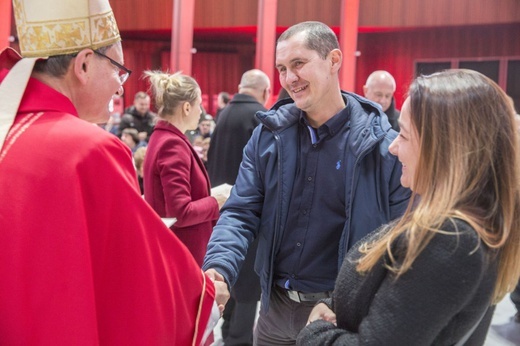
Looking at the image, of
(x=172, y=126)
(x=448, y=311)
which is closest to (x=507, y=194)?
(x=448, y=311)

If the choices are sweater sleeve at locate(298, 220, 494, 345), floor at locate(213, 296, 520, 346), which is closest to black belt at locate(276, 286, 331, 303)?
sweater sleeve at locate(298, 220, 494, 345)

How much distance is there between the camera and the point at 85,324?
3.91ft

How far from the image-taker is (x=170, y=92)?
282 cm

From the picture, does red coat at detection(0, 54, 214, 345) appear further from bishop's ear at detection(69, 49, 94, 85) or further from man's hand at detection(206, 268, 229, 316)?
man's hand at detection(206, 268, 229, 316)

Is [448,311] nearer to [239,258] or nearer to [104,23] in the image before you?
[239,258]

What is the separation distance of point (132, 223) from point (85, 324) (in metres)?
0.22

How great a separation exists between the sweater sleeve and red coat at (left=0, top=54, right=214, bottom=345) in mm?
497

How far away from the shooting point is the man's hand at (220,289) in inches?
62.9

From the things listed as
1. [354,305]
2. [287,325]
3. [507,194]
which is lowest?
→ [287,325]

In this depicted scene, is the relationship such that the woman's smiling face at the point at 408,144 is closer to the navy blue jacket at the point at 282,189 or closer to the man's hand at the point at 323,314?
the man's hand at the point at 323,314

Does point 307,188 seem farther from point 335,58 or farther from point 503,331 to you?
point 503,331

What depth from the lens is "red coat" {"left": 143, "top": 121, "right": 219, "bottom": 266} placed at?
2666mm

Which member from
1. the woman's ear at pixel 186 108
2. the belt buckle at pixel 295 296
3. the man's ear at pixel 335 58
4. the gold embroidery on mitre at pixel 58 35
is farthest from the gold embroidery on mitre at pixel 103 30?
the woman's ear at pixel 186 108

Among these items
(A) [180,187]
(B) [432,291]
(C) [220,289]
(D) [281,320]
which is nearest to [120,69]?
(C) [220,289]
